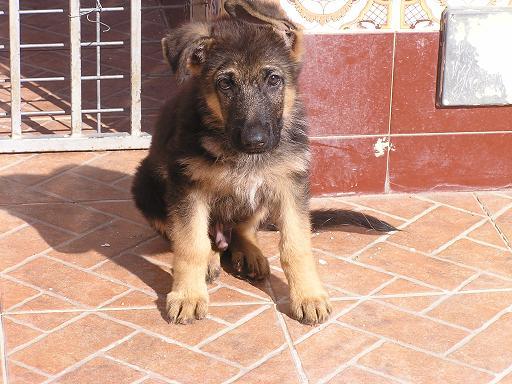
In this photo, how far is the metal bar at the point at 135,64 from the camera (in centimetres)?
672

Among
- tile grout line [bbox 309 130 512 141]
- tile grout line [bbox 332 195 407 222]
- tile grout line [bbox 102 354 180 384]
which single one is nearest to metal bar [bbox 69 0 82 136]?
tile grout line [bbox 309 130 512 141]

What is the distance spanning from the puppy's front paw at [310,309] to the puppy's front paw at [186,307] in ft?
1.45

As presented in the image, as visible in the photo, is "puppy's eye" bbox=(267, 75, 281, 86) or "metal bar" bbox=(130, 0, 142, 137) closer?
"puppy's eye" bbox=(267, 75, 281, 86)

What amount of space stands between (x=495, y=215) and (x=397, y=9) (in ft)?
4.47

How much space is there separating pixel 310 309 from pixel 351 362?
0.39 metres

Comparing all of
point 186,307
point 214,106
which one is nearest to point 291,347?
point 186,307

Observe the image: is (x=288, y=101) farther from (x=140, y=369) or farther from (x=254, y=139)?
(x=140, y=369)

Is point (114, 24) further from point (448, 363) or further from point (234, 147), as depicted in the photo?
point (448, 363)

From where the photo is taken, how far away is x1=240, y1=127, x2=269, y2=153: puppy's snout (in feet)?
15.2

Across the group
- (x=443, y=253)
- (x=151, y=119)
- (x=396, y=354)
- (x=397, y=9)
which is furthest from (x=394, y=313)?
(x=151, y=119)

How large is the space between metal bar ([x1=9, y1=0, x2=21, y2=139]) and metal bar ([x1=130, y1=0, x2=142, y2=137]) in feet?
2.45

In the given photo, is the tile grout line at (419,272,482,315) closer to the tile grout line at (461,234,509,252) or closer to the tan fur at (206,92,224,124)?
the tile grout line at (461,234,509,252)

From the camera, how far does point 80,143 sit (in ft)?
22.9

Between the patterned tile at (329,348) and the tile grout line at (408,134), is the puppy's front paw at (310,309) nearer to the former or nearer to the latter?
the patterned tile at (329,348)
